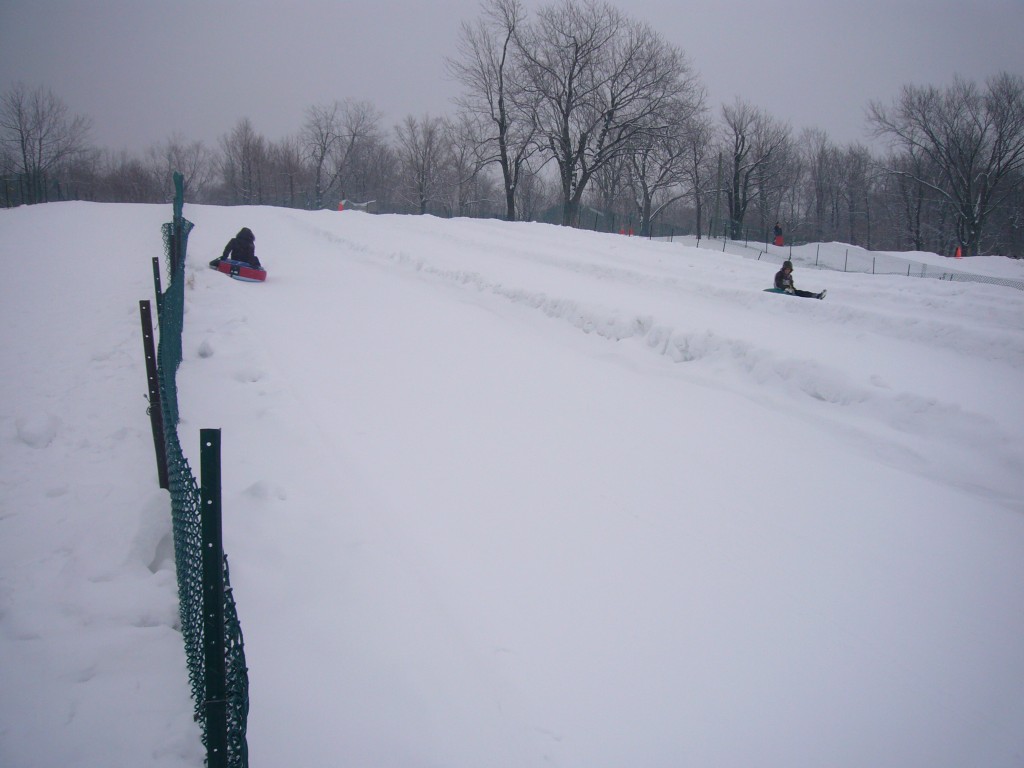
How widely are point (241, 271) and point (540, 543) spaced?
11.4 metres

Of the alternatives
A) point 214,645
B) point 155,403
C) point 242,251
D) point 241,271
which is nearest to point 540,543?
point 214,645

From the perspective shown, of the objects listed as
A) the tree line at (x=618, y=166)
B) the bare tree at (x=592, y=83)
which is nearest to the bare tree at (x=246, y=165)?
the tree line at (x=618, y=166)

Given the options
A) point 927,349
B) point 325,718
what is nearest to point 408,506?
point 325,718

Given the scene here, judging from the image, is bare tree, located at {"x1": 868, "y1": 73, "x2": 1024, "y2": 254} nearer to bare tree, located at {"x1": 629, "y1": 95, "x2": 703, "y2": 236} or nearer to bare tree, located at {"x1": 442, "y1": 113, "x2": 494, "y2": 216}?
bare tree, located at {"x1": 629, "y1": 95, "x2": 703, "y2": 236}

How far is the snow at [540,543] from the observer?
284cm

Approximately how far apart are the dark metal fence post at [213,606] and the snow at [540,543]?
23.6 inches

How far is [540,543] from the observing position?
4.23 meters

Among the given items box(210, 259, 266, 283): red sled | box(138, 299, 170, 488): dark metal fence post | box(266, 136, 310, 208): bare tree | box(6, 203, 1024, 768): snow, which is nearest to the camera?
box(6, 203, 1024, 768): snow

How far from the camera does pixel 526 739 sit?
9.07 feet

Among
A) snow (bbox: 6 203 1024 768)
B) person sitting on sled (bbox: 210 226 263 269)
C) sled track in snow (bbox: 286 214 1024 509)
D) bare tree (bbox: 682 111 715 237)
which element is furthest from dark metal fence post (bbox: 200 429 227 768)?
bare tree (bbox: 682 111 715 237)

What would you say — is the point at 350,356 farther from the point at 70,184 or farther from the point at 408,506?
the point at 70,184

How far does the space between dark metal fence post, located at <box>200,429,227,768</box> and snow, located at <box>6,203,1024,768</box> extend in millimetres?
598

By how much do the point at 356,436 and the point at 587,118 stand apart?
3381cm

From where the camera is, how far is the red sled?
12.7 meters
